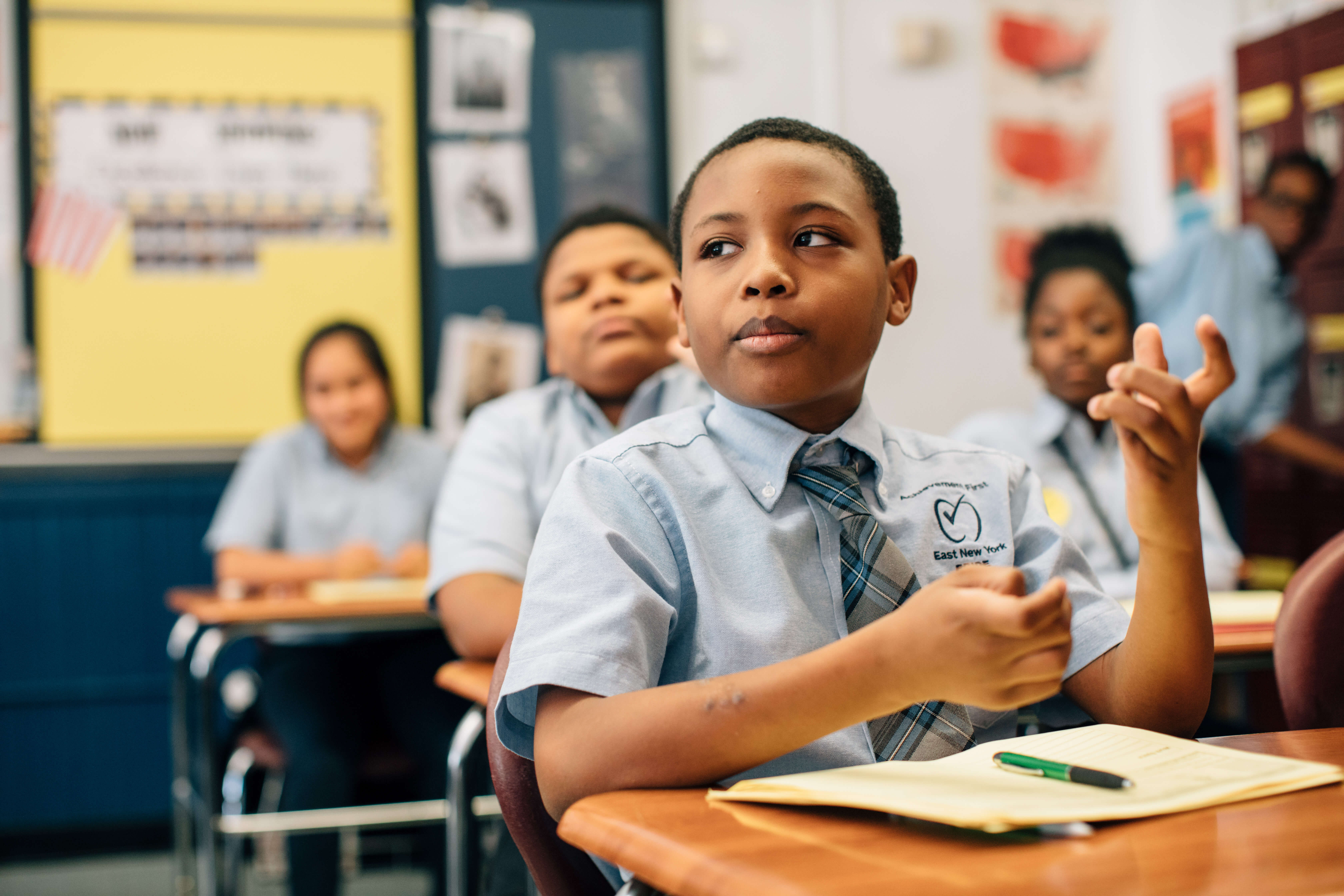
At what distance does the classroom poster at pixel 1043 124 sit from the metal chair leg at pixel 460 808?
2845 millimetres

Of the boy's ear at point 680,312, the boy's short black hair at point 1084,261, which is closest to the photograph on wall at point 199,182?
the boy's short black hair at point 1084,261

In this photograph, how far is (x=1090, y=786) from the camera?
0.63 m

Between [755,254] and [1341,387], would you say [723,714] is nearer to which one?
[755,254]

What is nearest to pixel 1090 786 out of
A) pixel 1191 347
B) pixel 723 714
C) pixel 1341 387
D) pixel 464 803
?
pixel 723 714

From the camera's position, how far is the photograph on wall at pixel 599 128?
360cm

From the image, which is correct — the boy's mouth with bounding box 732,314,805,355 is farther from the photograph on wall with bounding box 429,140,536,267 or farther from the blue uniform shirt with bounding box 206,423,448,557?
the photograph on wall with bounding box 429,140,536,267

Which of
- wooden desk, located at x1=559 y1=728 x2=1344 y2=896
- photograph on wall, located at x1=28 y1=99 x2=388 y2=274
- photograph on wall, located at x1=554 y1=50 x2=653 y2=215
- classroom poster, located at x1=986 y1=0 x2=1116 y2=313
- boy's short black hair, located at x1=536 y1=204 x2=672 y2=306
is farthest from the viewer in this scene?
classroom poster, located at x1=986 y1=0 x2=1116 y2=313

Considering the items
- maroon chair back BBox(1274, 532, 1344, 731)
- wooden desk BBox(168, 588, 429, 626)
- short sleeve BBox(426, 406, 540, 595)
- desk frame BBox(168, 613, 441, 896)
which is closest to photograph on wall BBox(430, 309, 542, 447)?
desk frame BBox(168, 613, 441, 896)

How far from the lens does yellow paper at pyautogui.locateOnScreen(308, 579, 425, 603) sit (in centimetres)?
205

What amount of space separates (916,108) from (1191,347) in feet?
4.12

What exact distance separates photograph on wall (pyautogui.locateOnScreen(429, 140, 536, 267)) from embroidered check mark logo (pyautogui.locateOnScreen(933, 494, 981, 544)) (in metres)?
2.75

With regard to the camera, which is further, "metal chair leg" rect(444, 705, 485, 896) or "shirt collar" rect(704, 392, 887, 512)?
"metal chair leg" rect(444, 705, 485, 896)

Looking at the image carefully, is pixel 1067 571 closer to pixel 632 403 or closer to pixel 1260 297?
pixel 632 403

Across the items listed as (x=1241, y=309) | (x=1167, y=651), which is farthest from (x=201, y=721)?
(x=1241, y=309)
